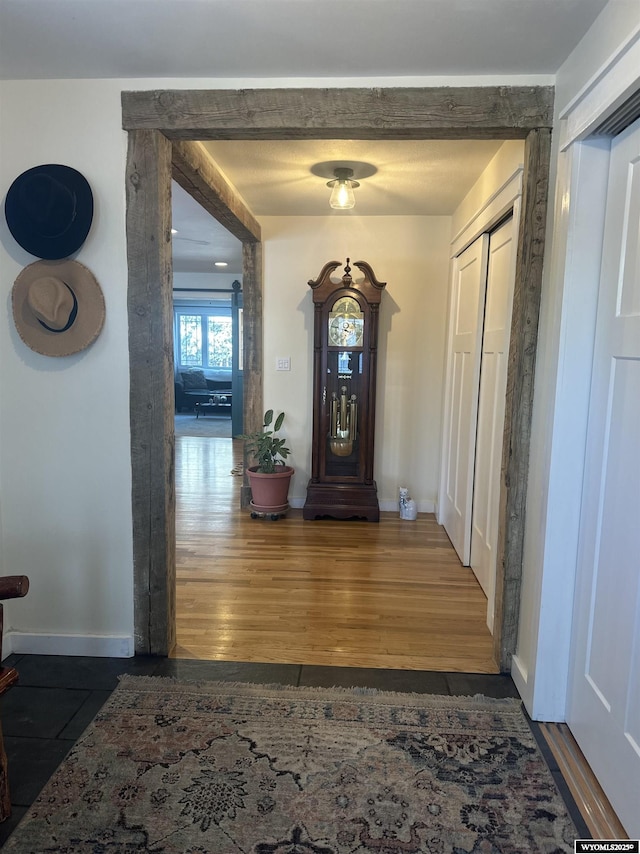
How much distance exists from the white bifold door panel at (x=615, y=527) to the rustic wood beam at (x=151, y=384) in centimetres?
151

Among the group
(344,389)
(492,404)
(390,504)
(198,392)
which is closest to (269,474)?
(344,389)

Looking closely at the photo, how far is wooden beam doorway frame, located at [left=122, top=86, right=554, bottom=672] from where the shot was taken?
6.31 ft

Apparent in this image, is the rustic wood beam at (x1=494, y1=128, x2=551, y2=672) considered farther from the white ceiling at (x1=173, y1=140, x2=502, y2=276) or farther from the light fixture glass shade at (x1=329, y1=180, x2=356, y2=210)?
the light fixture glass shade at (x1=329, y1=180, x2=356, y2=210)

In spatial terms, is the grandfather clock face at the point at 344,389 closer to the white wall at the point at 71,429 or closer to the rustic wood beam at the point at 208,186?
the rustic wood beam at the point at 208,186

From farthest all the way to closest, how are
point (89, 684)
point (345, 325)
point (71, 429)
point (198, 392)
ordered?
point (198, 392)
point (345, 325)
point (71, 429)
point (89, 684)

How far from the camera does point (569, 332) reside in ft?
5.72

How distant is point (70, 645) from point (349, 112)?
2303mm

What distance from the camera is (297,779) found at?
63.1 inches

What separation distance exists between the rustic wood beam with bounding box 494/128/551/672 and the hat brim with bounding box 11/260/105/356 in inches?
→ 61.3

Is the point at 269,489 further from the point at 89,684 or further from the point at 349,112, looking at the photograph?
the point at 349,112

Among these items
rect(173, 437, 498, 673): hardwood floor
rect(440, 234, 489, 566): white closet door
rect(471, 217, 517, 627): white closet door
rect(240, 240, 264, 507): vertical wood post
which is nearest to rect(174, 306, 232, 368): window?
rect(240, 240, 264, 507): vertical wood post

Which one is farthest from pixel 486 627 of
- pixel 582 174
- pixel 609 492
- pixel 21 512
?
pixel 21 512

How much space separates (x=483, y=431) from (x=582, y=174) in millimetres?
1525

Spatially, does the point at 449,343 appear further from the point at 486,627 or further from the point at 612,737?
the point at 612,737
